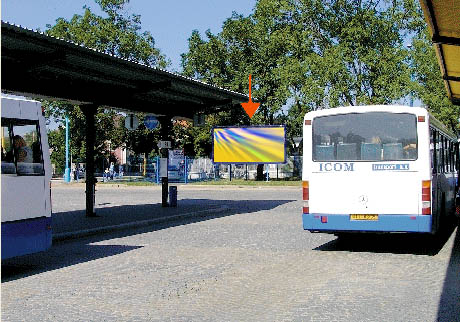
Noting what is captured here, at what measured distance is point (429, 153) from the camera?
463 inches

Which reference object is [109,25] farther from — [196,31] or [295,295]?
[295,295]

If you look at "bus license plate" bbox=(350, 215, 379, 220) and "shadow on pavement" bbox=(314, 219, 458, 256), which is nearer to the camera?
"bus license plate" bbox=(350, 215, 379, 220)

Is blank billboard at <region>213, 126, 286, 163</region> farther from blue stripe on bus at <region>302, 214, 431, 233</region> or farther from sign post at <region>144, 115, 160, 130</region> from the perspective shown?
blue stripe on bus at <region>302, 214, 431, 233</region>

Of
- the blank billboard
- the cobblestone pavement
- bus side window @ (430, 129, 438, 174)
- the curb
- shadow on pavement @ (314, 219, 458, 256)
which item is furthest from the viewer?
the blank billboard

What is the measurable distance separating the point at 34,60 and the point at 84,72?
99.9 inches

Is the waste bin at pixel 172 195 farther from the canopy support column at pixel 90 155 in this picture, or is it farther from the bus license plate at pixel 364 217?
the bus license plate at pixel 364 217

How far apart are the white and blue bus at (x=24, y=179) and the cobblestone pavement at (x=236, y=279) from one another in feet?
1.80

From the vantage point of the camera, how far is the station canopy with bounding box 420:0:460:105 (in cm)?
957

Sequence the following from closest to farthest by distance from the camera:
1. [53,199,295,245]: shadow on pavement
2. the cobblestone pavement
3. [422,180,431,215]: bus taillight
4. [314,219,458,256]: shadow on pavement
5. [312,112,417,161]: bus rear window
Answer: the cobblestone pavement, [422,180,431,215]: bus taillight, [312,112,417,161]: bus rear window, [314,219,458,256]: shadow on pavement, [53,199,295,245]: shadow on pavement

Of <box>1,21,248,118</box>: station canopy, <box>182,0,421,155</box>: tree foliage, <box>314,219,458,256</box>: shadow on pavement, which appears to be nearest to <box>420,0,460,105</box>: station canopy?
<box>314,219,458,256</box>: shadow on pavement

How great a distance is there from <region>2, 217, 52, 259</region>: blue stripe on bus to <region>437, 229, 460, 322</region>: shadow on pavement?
591cm

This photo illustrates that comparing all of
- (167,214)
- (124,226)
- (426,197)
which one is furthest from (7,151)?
(167,214)

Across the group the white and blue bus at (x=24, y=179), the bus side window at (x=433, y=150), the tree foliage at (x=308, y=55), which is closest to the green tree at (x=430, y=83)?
the tree foliage at (x=308, y=55)

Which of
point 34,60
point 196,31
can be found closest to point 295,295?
point 34,60
